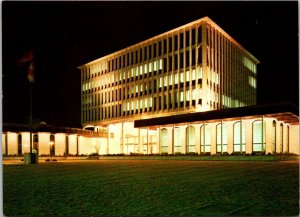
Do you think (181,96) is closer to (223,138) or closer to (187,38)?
(187,38)

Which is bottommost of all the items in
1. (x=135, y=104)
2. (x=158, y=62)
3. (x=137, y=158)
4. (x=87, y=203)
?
(x=137, y=158)

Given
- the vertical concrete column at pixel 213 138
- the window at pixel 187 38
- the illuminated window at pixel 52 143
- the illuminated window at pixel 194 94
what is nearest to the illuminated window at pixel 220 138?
the vertical concrete column at pixel 213 138

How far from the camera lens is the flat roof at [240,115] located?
3425 centimetres

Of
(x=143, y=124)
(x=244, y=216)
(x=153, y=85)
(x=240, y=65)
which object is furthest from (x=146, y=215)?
(x=240, y=65)

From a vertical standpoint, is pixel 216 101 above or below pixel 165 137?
above

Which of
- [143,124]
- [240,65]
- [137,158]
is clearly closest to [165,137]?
[143,124]

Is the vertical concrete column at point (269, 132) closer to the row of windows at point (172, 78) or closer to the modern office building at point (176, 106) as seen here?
the modern office building at point (176, 106)

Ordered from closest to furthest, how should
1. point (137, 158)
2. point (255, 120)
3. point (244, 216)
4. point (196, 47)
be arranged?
point (244, 216) < point (255, 120) < point (137, 158) < point (196, 47)

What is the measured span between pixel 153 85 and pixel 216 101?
1140cm

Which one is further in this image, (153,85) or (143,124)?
(153,85)

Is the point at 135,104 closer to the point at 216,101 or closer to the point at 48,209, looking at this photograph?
the point at 216,101

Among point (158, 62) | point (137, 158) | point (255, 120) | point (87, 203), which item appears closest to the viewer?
point (87, 203)

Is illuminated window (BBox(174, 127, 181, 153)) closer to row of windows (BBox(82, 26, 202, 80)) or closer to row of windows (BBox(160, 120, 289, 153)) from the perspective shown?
row of windows (BBox(160, 120, 289, 153))

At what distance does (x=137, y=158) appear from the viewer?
44.0m
